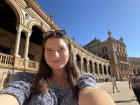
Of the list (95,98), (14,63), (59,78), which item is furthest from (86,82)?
(14,63)

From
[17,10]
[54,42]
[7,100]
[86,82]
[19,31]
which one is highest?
[17,10]

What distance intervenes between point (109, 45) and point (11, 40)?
45058 millimetres

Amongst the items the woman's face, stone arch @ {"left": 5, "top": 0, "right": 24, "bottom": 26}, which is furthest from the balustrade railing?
the woman's face

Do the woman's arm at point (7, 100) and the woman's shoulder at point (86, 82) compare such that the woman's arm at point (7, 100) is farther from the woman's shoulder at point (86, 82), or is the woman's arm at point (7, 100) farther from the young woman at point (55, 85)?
the woman's shoulder at point (86, 82)

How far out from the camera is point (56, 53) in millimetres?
1852

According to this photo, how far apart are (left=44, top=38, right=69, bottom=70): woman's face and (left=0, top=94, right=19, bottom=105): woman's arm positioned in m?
0.63

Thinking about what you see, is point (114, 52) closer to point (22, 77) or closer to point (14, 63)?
point (14, 63)

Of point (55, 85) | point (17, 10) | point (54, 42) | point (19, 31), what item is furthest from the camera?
point (19, 31)

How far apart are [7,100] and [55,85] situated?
0.58 m

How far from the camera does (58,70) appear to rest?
196 cm

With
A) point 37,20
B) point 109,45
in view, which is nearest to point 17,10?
point 37,20

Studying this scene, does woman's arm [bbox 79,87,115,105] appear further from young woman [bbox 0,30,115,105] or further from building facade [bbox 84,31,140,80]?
building facade [bbox 84,31,140,80]

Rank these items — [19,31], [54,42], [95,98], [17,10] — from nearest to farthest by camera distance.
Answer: [95,98] → [54,42] → [17,10] → [19,31]

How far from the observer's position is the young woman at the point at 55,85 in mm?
1311
